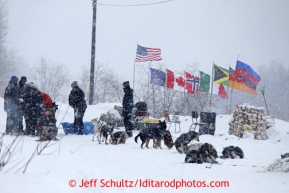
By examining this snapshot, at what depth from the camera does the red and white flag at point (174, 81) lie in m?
20.7

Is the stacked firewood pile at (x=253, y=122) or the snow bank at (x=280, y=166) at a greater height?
the stacked firewood pile at (x=253, y=122)

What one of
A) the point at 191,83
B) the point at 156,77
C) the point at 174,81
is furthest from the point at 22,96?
the point at 191,83

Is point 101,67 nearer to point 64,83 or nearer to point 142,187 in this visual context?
point 64,83

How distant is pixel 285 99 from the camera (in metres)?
72.2

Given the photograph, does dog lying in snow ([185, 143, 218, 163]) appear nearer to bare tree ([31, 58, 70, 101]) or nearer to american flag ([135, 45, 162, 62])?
american flag ([135, 45, 162, 62])

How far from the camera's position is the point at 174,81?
2084 centimetres

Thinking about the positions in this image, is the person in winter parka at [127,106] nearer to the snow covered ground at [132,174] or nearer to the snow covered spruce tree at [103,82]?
the snow covered ground at [132,174]

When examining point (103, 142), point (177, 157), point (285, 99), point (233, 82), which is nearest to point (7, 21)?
point (233, 82)

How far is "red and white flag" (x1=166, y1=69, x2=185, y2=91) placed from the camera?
67.8 feet

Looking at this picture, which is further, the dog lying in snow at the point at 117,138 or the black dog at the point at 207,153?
the dog lying in snow at the point at 117,138

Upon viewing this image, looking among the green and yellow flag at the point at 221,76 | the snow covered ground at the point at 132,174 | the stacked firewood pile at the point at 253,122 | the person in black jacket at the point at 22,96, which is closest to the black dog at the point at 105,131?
the snow covered ground at the point at 132,174

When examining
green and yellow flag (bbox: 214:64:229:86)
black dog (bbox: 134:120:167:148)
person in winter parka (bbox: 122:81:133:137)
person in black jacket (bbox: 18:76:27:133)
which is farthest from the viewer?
green and yellow flag (bbox: 214:64:229:86)

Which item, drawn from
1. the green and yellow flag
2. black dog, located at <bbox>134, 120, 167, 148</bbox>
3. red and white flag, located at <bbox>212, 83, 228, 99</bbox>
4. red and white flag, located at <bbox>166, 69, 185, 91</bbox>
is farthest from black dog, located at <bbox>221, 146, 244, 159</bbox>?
red and white flag, located at <bbox>166, 69, 185, 91</bbox>

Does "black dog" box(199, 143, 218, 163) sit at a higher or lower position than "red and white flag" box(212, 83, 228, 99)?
lower
